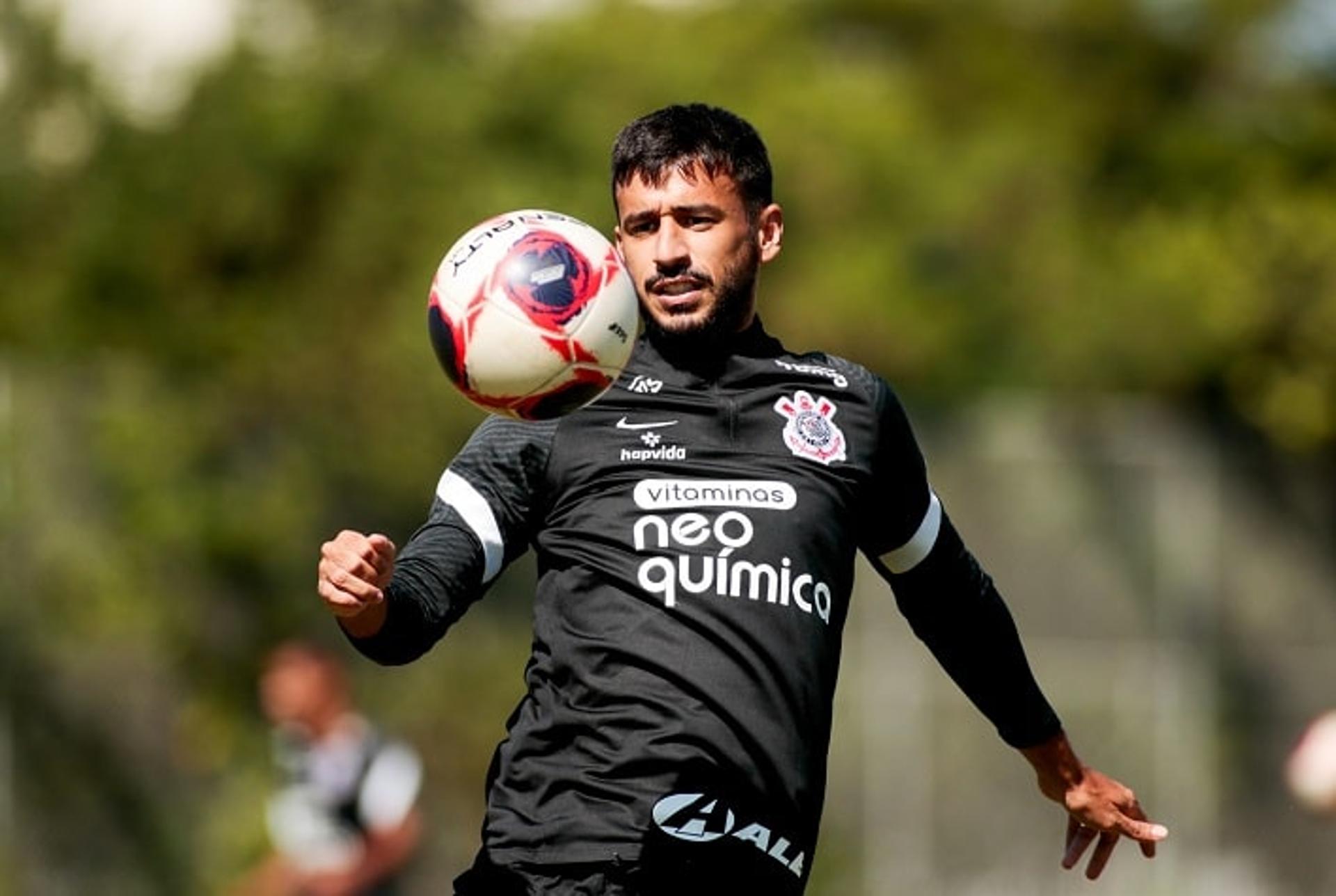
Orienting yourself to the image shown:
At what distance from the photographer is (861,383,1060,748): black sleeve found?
5656 mm

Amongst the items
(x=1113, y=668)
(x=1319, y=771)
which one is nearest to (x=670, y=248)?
(x=1319, y=771)

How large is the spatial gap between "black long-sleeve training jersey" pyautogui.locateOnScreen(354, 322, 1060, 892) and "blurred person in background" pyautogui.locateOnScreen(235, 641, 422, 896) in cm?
706

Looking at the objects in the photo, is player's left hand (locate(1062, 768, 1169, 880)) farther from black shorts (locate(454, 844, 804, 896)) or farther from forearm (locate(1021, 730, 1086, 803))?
black shorts (locate(454, 844, 804, 896))

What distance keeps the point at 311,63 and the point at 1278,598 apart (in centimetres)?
756

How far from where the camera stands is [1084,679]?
16.1 metres

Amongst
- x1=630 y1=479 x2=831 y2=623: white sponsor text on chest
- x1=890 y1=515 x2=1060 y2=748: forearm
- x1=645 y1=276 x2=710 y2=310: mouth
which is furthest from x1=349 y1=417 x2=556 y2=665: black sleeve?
x1=890 y1=515 x2=1060 y2=748: forearm

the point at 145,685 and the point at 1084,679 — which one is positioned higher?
the point at 1084,679

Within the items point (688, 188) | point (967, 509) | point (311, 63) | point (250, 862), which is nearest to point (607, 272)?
point (688, 188)

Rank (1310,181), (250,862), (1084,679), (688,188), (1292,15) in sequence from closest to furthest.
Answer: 1. (688,188)
2. (250,862)
3. (1084,679)
4. (1310,181)
5. (1292,15)

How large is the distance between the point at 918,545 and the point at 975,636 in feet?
0.85

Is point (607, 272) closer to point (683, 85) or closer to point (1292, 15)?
point (683, 85)

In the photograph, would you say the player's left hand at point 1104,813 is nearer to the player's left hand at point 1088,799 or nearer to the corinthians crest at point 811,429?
the player's left hand at point 1088,799

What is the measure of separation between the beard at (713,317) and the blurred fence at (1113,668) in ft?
33.5

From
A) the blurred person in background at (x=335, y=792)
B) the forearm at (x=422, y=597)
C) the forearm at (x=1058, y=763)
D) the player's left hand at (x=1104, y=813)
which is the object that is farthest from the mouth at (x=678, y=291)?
the blurred person in background at (x=335, y=792)
